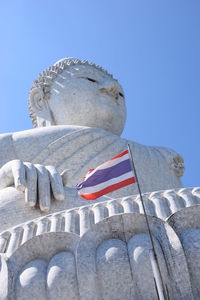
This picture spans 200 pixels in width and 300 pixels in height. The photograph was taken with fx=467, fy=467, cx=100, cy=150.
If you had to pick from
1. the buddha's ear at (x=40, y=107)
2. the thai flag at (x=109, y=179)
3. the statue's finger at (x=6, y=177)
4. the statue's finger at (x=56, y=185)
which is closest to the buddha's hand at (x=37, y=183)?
the statue's finger at (x=56, y=185)

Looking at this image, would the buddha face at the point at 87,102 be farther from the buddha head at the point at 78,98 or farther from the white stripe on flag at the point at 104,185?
the white stripe on flag at the point at 104,185

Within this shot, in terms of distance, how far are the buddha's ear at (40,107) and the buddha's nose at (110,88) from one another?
1.20 m

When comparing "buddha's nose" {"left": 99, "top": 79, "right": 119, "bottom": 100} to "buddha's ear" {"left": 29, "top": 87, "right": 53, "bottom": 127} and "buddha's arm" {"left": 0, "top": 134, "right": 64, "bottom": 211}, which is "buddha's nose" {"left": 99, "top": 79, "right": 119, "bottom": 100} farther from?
"buddha's arm" {"left": 0, "top": 134, "right": 64, "bottom": 211}

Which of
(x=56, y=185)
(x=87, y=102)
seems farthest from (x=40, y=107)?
(x=56, y=185)

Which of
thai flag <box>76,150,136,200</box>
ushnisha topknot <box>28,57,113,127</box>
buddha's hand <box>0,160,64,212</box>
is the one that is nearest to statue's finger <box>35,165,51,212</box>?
buddha's hand <box>0,160,64,212</box>

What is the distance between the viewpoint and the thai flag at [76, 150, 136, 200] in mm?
4066

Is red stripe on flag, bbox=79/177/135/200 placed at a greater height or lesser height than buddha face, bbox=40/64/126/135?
lesser

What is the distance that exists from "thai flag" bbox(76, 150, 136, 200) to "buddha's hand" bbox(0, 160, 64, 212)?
1.03m

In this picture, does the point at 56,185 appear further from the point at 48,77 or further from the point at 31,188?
the point at 48,77

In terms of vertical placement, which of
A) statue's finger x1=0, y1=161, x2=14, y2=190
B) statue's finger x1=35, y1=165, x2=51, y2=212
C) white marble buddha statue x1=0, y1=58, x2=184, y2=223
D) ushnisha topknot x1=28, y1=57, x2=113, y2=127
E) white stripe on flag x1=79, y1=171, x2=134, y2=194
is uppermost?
ushnisha topknot x1=28, y1=57, x2=113, y2=127

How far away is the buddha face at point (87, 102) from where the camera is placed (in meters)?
8.94

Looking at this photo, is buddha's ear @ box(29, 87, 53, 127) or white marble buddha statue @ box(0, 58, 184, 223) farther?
buddha's ear @ box(29, 87, 53, 127)

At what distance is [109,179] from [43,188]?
1.37 meters

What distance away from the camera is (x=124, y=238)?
11.7 feet
